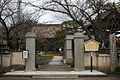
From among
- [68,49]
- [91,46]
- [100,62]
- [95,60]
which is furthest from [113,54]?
[68,49]

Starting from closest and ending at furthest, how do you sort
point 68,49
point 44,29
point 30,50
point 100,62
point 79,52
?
point 30,50
point 79,52
point 100,62
point 44,29
point 68,49

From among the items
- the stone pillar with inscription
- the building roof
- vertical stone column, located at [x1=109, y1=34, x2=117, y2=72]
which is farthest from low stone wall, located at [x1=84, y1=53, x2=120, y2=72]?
the stone pillar with inscription

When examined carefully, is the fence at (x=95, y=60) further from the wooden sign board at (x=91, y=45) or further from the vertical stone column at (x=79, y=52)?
the wooden sign board at (x=91, y=45)

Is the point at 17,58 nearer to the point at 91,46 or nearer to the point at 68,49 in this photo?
the point at 91,46

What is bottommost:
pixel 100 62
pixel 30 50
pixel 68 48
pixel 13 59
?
pixel 100 62

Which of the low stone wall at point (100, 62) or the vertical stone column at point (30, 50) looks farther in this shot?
the low stone wall at point (100, 62)

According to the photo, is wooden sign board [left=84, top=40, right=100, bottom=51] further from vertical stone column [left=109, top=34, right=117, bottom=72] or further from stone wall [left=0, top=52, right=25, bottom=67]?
stone wall [left=0, top=52, right=25, bottom=67]

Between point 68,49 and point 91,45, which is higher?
point 91,45

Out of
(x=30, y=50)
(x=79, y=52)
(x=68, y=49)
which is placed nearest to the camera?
(x=30, y=50)

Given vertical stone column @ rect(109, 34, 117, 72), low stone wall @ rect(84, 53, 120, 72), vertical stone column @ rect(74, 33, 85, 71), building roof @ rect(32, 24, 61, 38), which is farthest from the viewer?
building roof @ rect(32, 24, 61, 38)

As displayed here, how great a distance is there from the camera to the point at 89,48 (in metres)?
13.2

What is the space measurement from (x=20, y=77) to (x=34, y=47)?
3.20 metres

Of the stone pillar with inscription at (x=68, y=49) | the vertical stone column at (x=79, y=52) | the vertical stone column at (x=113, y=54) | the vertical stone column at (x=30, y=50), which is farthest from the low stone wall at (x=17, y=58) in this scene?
the stone pillar with inscription at (x=68, y=49)

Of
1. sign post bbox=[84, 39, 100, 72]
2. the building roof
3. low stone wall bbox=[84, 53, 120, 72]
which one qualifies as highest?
the building roof
